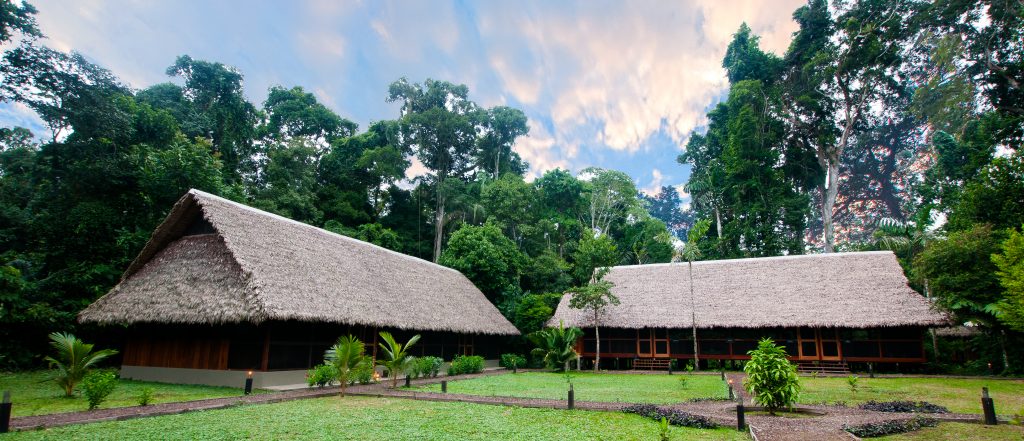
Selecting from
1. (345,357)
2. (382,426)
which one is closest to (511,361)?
(345,357)

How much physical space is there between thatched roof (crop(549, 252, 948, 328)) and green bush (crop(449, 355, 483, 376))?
15.9 feet

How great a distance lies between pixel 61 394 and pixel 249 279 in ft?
12.2

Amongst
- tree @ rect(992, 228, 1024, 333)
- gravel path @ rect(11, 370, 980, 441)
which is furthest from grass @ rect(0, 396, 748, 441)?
tree @ rect(992, 228, 1024, 333)

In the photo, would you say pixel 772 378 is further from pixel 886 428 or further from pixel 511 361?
pixel 511 361

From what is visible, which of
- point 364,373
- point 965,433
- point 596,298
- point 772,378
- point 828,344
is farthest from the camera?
point 596,298

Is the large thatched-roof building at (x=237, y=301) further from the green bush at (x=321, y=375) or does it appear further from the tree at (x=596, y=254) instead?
the tree at (x=596, y=254)

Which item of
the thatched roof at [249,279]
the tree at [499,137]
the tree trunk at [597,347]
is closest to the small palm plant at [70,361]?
the thatched roof at [249,279]

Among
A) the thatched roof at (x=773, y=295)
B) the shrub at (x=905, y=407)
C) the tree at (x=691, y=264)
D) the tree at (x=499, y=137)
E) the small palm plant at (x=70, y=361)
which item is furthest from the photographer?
the tree at (x=499, y=137)

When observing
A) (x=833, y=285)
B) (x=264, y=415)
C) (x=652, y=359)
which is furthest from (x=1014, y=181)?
→ (x=264, y=415)

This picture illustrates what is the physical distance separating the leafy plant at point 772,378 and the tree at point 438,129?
85.9 ft

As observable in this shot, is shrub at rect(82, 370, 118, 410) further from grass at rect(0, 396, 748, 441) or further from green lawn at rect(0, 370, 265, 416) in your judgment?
grass at rect(0, 396, 748, 441)

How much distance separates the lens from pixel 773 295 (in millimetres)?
19641

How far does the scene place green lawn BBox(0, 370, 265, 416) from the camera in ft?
26.2

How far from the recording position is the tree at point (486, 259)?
79.7ft
